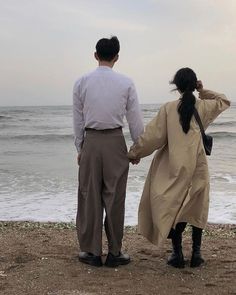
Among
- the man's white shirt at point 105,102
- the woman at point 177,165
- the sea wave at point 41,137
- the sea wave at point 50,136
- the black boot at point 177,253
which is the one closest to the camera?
the woman at point 177,165

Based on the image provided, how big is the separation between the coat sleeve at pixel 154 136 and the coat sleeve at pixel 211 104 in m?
0.34

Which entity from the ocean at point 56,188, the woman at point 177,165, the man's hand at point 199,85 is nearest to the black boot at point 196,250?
the woman at point 177,165

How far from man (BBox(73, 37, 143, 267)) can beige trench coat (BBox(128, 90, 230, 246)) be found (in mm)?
183

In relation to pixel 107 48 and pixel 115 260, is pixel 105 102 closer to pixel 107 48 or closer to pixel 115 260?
pixel 107 48

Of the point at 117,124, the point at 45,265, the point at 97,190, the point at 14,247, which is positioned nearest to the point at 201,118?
the point at 117,124

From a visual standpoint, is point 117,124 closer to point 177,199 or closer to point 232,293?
point 177,199

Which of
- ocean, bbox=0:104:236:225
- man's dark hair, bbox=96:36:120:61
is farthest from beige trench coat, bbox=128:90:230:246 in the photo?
ocean, bbox=0:104:236:225

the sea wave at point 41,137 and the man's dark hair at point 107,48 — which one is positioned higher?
the man's dark hair at point 107,48

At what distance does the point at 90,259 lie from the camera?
4.08 metres

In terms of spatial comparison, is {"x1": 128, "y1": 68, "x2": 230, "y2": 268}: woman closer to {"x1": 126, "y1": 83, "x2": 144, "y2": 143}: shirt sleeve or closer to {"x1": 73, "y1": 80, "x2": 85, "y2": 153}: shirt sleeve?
{"x1": 126, "y1": 83, "x2": 144, "y2": 143}: shirt sleeve

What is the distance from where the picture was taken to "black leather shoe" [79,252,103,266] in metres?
4.05

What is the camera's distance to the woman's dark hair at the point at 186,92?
3756 mm

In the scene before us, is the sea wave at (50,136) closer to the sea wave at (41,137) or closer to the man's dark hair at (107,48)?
the sea wave at (41,137)

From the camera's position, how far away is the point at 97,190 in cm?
395
